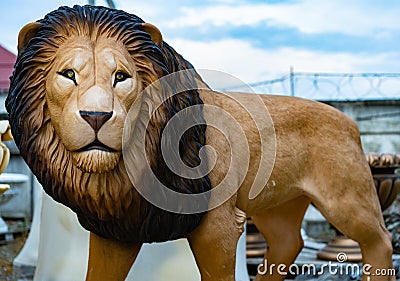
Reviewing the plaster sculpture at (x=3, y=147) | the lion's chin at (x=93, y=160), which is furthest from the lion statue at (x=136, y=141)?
the plaster sculpture at (x=3, y=147)

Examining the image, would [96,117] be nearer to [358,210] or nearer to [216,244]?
[216,244]

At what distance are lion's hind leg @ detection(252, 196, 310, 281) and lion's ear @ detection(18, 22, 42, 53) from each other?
0.56 m

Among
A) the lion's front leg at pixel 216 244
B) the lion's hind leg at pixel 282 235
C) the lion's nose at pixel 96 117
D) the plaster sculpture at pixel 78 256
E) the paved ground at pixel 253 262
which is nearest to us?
the lion's nose at pixel 96 117

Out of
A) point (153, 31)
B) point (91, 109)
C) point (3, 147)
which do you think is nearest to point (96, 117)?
point (91, 109)

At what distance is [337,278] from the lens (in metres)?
1.41

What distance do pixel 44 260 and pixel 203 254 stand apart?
0.77 metres

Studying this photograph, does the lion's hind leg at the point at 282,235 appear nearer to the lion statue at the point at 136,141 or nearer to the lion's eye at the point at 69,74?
the lion statue at the point at 136,141

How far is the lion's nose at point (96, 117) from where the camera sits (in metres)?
0.60

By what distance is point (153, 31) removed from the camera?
2.23ft

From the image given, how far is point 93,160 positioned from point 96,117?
49mm

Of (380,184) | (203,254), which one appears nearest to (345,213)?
(203,254)

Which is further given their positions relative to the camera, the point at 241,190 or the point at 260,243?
the point at 260,243

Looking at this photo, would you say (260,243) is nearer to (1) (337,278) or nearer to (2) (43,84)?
(1) (337,278)

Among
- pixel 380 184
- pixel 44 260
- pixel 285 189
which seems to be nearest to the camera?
pixel 285 189
